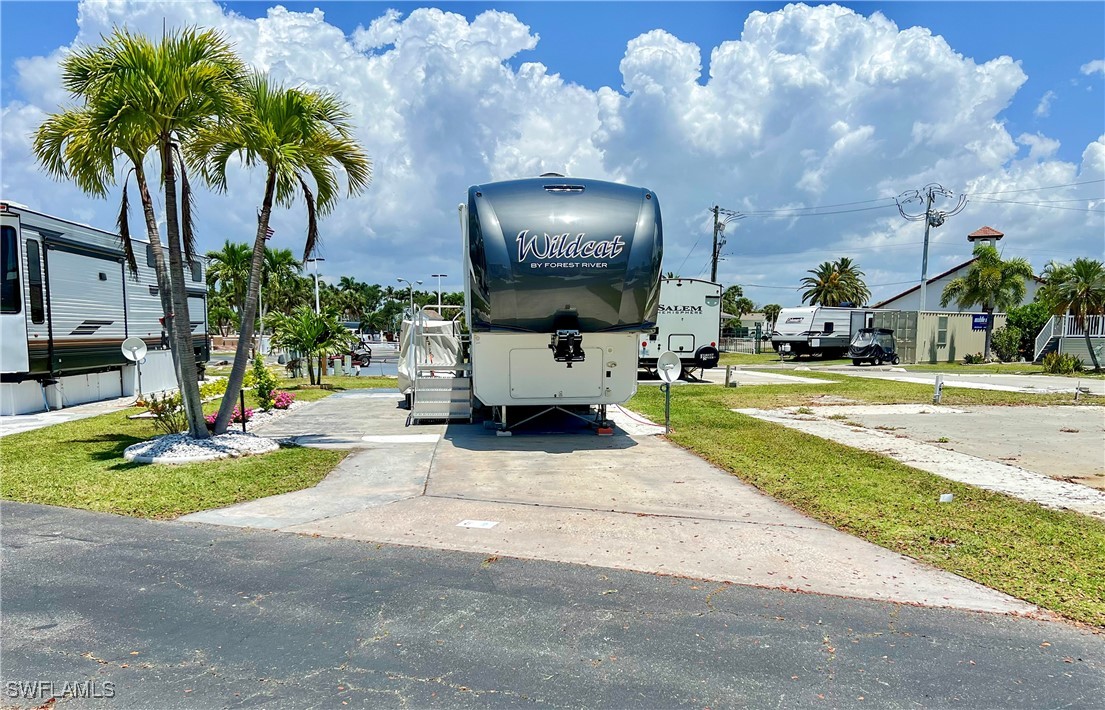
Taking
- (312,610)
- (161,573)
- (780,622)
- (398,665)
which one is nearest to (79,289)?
(161,573)

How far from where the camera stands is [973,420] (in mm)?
13305

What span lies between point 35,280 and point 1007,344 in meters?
41.5

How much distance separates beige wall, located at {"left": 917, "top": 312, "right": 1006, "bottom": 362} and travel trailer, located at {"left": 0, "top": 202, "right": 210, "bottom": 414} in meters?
34.5

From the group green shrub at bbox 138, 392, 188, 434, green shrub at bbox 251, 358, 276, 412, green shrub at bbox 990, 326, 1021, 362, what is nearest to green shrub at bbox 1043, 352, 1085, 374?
green shrub at bbox 990, 326, 1021, 362

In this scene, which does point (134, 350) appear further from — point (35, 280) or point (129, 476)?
point (129, 476)

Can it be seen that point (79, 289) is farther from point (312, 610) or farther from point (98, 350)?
point (312, 610)

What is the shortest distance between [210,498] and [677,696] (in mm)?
5554

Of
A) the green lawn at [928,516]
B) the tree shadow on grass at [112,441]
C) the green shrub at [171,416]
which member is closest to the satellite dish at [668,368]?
the green lawn at [928,516]

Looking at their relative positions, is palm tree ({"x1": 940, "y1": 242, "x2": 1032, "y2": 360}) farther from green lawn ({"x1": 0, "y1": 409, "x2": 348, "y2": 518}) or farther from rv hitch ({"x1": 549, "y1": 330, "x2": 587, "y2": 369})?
green lawn ({"x1": 0, "y1": 409, "x2": 348, "y2": 518})

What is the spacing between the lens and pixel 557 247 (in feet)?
29.5

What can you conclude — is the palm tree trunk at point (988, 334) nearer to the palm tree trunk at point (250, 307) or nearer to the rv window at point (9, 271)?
the palm tree trunk at point (250, 307)

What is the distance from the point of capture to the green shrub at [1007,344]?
35719 millimetres
